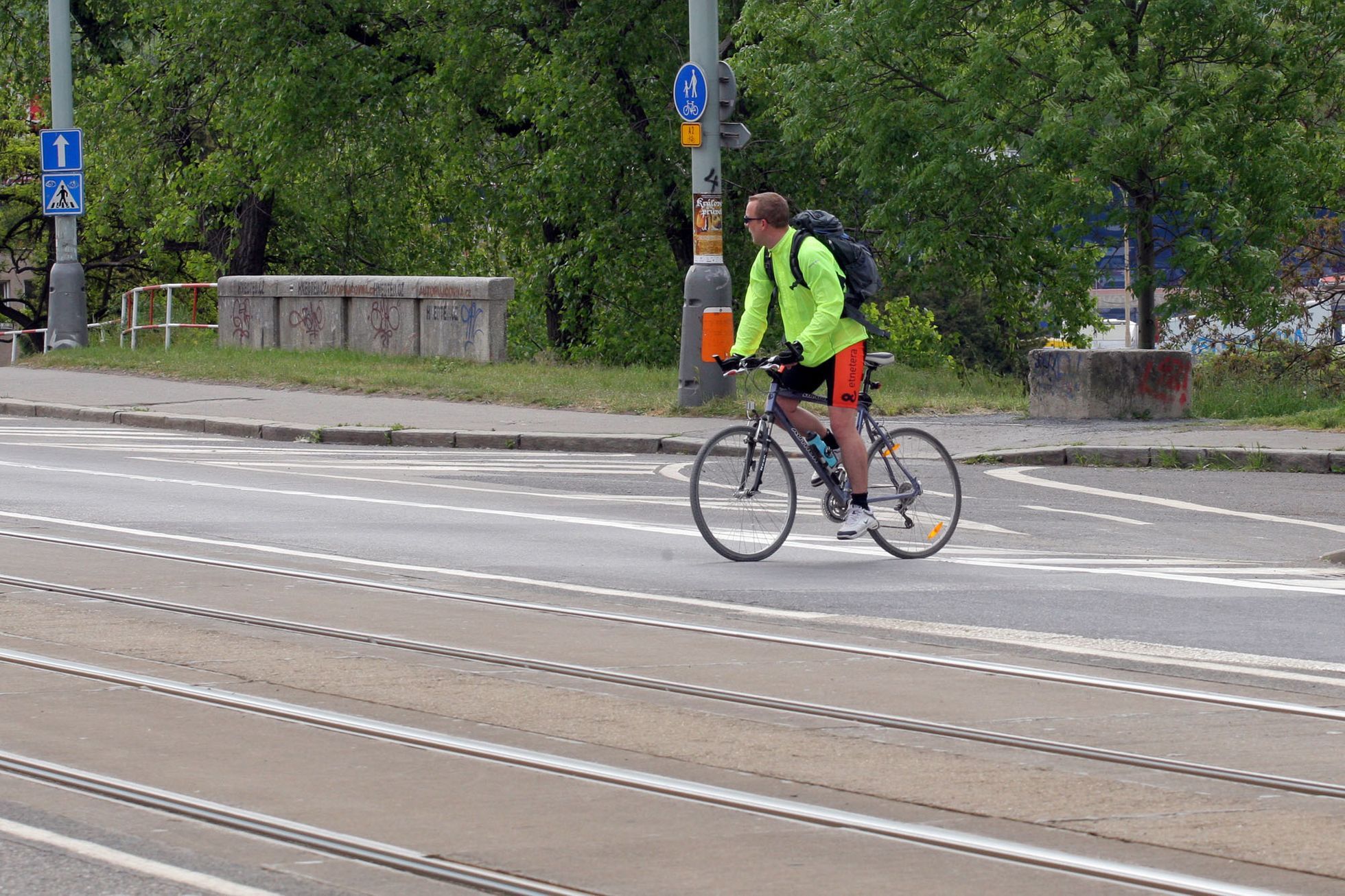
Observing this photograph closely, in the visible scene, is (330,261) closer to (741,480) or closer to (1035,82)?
(1035,82)

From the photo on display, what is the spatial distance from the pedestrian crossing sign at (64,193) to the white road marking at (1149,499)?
16.2m

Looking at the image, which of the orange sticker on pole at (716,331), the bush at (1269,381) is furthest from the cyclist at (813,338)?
the bush at (1269,381)

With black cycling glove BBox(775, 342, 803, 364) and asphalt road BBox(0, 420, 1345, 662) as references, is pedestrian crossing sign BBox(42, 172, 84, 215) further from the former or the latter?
black cycling glove BBox(775, 342, 803, 364)

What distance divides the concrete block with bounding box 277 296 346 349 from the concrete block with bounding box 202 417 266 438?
7630mm

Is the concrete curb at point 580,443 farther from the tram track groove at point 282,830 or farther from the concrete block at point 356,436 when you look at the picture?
the tram track groove at point 282,830

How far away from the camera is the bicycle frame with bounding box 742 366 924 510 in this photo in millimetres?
9383

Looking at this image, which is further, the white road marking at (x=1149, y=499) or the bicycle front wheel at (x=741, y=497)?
the white road marking at (x=1149, y=499)

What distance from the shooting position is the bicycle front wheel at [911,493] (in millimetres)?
9617

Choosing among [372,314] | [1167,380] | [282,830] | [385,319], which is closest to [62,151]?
[372,314]

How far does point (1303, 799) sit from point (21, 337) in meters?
50.8

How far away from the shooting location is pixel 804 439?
946cm

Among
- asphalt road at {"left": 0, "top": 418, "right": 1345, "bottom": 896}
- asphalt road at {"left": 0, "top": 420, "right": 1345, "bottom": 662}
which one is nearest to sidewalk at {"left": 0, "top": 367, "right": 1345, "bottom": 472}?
asphalt road at {"left": 0, "top": 420, "right": 1345, "bottom": 662}

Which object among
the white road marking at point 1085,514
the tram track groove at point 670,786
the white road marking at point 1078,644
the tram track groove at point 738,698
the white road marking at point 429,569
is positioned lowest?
the tram track groove at point 670,786

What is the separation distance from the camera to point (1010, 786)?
5.09 m
